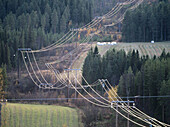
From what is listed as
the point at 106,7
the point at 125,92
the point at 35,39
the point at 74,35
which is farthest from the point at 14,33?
the point at 125,92

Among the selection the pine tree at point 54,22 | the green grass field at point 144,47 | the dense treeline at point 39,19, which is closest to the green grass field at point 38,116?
the green grass field at point 144,47

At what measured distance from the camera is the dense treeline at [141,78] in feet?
210

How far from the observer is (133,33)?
358ft

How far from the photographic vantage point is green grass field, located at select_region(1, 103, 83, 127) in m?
61.4

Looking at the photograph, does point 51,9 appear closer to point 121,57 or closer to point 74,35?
point 74,35

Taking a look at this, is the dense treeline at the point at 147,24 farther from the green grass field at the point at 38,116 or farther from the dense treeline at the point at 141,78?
the green grass field at the point at 38,116

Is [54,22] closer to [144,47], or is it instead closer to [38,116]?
[144,47]

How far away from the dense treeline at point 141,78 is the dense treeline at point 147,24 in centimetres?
2527

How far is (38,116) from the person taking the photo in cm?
6406

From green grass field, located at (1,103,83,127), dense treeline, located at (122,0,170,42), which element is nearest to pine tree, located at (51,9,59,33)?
dense treeline, located at (122,0,170,42)

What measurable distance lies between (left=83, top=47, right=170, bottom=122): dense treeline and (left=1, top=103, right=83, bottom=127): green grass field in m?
9.55

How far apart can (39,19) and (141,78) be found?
72.4 metres

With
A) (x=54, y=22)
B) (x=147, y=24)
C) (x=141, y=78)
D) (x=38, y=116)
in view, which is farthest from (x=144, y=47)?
(x=38, y=116)

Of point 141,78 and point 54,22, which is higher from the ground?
point 54,22
